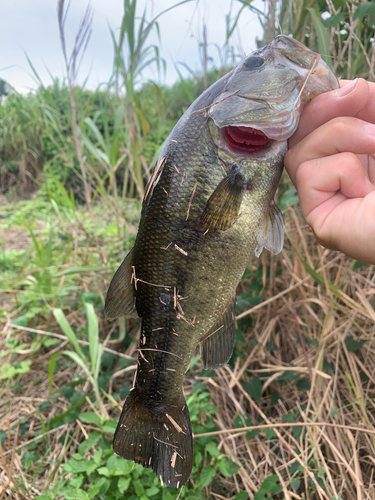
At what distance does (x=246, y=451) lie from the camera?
6.14ft

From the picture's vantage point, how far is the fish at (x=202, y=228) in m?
1.08

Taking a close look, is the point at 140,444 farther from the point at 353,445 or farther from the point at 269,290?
the point at 269,290

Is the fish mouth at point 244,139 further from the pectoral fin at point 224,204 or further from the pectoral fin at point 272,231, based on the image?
the pectoral fin at point 272,231

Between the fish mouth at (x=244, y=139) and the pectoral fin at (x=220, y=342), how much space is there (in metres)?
0.55

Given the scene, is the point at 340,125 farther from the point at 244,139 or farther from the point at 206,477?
the point at 206,477

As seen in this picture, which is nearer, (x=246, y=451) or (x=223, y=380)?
(x=246, y=451)

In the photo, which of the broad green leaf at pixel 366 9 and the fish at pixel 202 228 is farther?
the broad green leaf at pixel 366 9

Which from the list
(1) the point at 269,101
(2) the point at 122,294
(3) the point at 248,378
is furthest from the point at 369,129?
(3) the point at 248,378

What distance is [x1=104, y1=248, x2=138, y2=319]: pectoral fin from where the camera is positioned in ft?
4.00

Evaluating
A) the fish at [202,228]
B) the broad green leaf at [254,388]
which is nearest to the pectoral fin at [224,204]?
the fish at [202,228]

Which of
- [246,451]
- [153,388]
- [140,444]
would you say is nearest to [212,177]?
[153,388]

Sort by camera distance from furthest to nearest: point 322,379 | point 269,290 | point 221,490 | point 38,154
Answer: point 38,154, point 269,290, point 322,379, point 221,490

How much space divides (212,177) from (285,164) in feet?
0.90

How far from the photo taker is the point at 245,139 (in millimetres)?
1102
